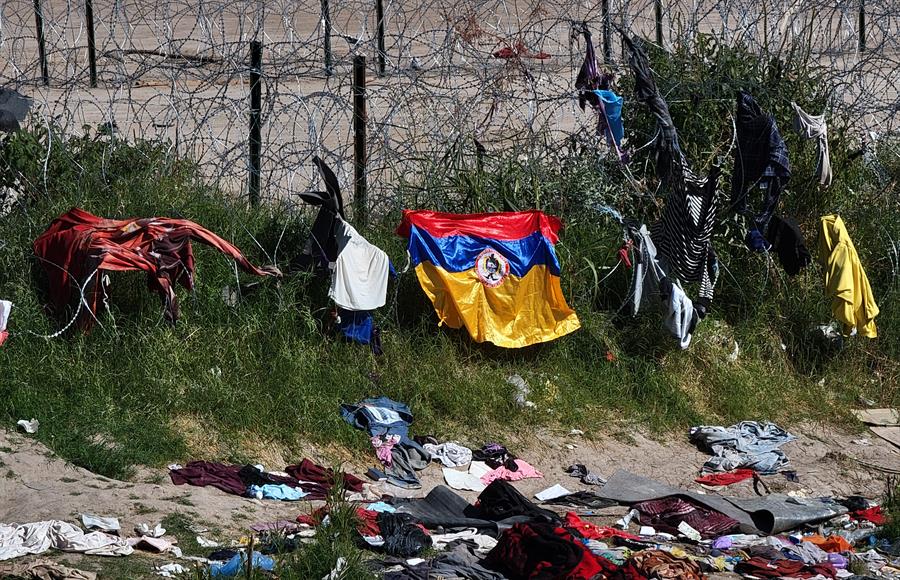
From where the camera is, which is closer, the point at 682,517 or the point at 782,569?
the point at 782,569

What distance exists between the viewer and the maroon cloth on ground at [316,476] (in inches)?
257

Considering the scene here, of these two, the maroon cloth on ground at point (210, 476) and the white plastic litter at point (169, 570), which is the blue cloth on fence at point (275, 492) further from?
the white plastic litter at point (169, 570)

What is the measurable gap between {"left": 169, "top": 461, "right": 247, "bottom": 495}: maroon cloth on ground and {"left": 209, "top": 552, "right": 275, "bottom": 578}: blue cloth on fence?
3.37 ft

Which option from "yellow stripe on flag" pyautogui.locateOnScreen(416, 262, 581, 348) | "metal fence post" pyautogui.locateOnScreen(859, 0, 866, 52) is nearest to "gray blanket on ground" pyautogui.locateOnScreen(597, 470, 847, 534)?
"yellow stripe on flag" pyautogui.locateOnScreen(416, 262, 581, 348)

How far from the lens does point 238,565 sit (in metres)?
5.05

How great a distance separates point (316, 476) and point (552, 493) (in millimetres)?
1352

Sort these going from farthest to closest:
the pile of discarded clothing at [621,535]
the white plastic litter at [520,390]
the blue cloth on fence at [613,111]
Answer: the blue cloth on fence at [613,111] → the white plastic litter at [520,390] → the pile of discarded clothing at [621,535]

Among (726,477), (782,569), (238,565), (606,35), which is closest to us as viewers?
(238,565)

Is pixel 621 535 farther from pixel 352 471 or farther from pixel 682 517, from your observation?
pixel 352 471

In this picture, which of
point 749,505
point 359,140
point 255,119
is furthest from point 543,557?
point 255,119

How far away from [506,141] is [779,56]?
2122 millimetres

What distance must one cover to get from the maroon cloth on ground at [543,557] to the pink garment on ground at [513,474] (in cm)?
132

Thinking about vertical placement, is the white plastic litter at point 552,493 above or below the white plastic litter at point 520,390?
below

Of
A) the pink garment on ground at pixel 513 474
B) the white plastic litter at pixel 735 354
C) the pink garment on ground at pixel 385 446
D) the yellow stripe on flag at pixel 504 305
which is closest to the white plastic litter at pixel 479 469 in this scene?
the pink garment on ground at pixel 513 474
